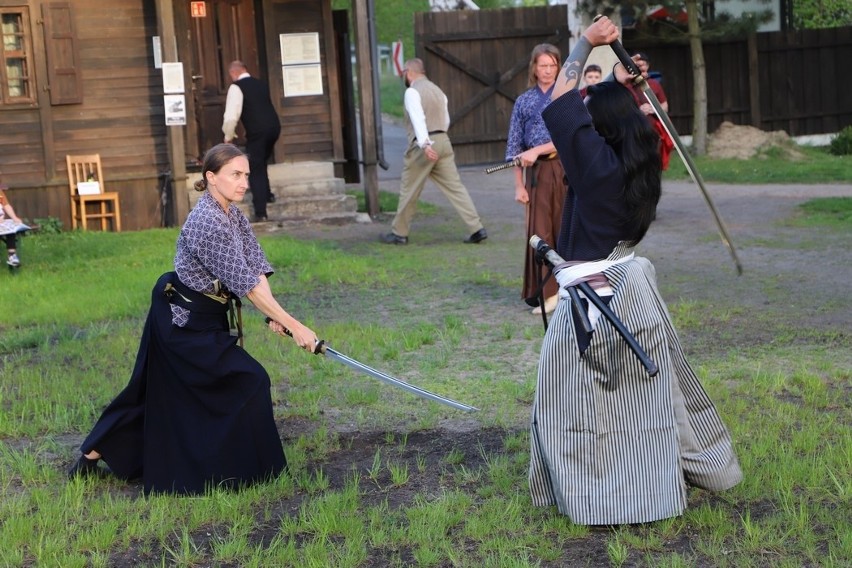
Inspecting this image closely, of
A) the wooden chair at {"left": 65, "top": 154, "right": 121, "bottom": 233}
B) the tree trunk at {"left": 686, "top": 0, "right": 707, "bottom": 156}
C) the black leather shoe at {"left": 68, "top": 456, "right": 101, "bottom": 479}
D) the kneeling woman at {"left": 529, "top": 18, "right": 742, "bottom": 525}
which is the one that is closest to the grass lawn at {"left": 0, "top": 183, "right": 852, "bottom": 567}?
the black leather shoe at {"left": 68, "top": 456, "right": 101, "bottom": 479}

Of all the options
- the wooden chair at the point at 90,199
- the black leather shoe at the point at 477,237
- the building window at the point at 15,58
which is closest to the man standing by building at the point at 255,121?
the wooden chair at the point at 90,199

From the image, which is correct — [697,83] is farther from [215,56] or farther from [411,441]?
[411,441]

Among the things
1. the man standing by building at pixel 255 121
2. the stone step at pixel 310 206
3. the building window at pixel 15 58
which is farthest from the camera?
the stone step at pixel 310 206

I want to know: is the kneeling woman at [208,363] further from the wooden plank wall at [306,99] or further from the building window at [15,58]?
the wooden plank wall at [306,99]

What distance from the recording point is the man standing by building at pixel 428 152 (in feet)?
40.1

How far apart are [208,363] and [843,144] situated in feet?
57.7

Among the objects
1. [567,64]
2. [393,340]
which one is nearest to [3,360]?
[393,340]

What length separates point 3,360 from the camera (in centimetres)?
802

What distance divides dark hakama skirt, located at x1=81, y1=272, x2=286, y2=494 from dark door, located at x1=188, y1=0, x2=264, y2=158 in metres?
10.8

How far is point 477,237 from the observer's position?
1270cm

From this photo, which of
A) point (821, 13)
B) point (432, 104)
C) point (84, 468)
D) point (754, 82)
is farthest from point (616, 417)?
point (821, 13)

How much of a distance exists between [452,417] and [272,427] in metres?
1.36

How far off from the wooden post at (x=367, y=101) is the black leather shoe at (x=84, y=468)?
389 inches

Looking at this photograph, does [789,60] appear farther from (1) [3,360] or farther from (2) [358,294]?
(1) [3,360]
